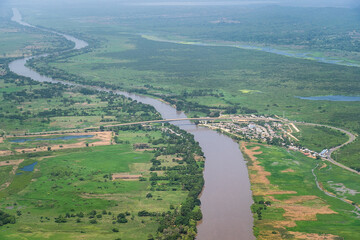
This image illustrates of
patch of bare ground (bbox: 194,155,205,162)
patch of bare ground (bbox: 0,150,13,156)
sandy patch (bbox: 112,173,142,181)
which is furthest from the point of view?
patch of bare ground (bbox: 0,150,13,156)

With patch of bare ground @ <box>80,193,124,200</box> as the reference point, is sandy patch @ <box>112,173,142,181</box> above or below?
above

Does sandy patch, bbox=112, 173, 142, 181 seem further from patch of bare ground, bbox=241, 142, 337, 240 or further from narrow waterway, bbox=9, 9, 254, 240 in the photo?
patch of bare ground, bbox=241, 142, 337, 240

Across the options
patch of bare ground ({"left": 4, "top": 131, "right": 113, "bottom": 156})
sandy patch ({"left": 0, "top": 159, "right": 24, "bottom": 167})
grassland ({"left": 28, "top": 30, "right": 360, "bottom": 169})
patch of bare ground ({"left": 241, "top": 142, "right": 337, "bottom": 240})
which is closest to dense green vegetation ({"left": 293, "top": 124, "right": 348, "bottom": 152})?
grassland ({"left": 28, "top": 30, "right": 360, "bottom": 169})

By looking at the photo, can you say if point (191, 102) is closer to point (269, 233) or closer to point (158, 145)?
point (158, 145)

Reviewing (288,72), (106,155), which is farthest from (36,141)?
(288,72)

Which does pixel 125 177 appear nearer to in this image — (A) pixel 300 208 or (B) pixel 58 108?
(A) pixel 300 208

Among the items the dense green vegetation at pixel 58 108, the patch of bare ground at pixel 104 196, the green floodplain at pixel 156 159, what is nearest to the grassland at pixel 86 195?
the patch of bare ground at pixel 104 196
